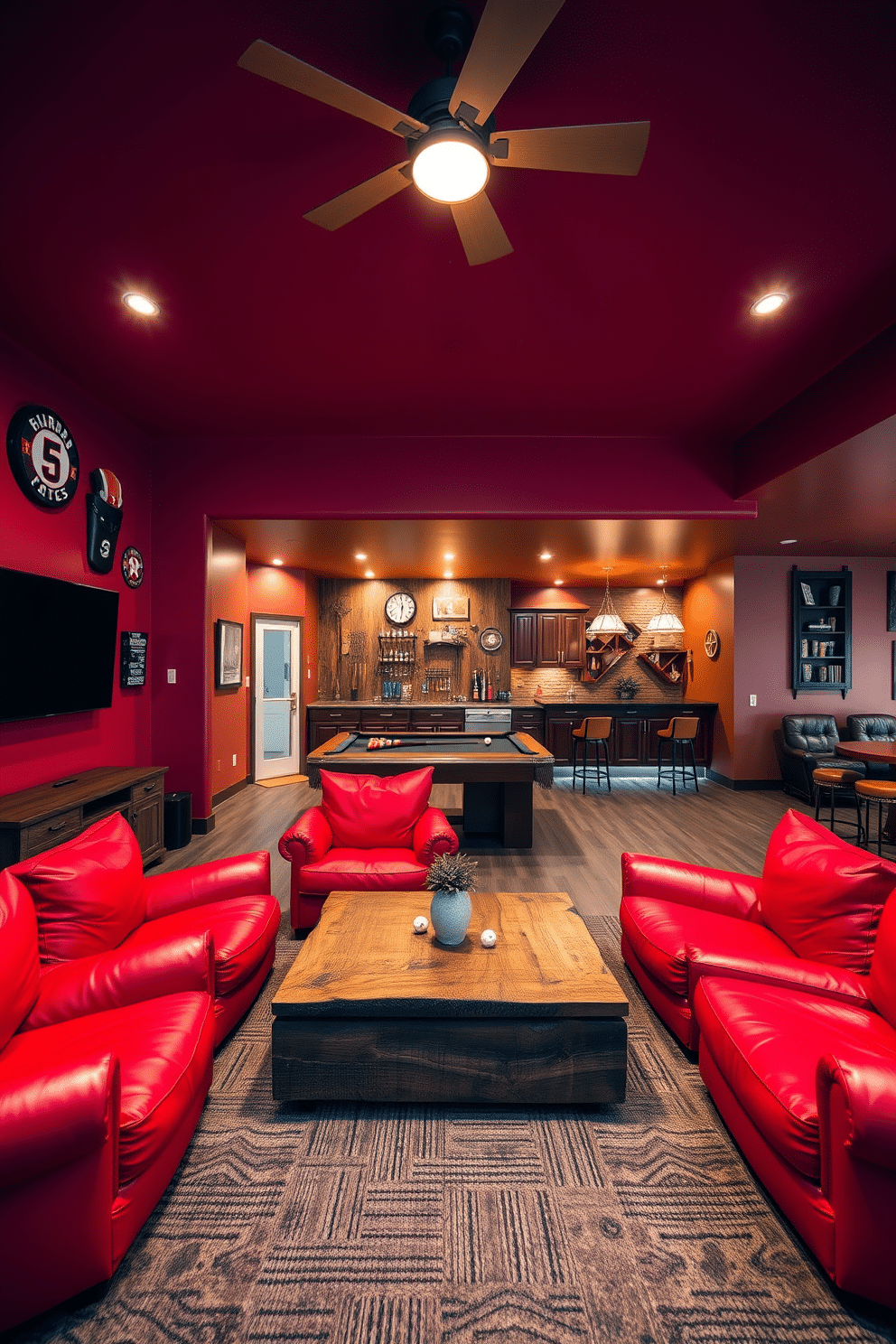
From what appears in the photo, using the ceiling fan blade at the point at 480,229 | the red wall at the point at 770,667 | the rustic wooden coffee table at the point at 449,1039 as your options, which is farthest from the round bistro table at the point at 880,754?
the ceiling fan blade at the point at 480,229

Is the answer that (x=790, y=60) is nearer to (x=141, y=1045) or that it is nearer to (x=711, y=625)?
(x=141, y=1045)

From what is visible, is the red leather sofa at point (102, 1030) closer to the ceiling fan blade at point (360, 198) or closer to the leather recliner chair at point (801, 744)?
the ceiling fan blade at point (360, 198)

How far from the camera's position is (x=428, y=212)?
2.45 meters

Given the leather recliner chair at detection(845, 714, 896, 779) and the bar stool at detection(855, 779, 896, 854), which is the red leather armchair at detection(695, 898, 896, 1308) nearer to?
the bar stool at detection(855, 779, 896, 854)

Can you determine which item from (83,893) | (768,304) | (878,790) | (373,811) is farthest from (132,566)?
(878,790)

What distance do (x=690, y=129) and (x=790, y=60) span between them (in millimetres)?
316

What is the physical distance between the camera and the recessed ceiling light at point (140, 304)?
3055 millimetres

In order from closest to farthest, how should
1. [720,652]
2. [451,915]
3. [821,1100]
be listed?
[821,1100] < [451,915] < [720,652]

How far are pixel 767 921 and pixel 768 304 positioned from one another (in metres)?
3.09

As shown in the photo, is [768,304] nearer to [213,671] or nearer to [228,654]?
[213,671]

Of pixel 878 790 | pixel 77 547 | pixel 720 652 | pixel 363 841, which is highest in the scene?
pixel 77 547

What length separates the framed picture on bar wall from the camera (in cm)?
591

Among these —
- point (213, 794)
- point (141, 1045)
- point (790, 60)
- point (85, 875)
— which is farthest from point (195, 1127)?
point (213, 794)

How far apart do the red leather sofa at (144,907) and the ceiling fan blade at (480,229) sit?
272cm
